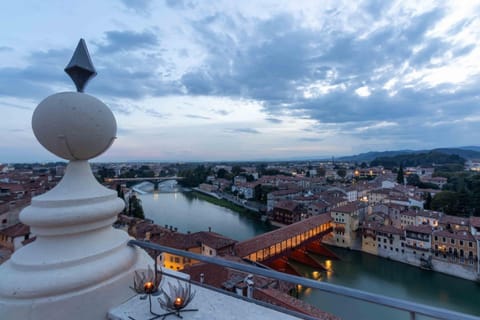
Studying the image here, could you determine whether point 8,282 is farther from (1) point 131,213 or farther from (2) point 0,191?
(2) point 0,191

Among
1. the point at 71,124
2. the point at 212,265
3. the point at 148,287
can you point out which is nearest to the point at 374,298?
the point at 148,287

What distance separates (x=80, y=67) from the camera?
4.16 ft

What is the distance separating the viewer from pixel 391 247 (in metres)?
15.6

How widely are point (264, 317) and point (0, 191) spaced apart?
25.3 metres

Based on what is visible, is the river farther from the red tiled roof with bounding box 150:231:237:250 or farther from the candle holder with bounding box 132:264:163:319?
the candle holder with bounding box 132:264:163:319

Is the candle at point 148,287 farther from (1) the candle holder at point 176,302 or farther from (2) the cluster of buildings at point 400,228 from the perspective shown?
(2) the cluster of buildings at point 400,228

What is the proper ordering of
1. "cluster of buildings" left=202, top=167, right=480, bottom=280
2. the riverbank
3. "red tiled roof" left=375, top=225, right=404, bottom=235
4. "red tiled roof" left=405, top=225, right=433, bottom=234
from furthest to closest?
the riverbank < "red tiled roof" left=375, top=225, right=404, bottom=235 < "red tiled roof" left=405, top=225, right=433, bottom=234 < "cluster of buildings" left=202, top=167, right=480, bottom=280

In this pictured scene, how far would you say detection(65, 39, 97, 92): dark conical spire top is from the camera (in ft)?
4.16

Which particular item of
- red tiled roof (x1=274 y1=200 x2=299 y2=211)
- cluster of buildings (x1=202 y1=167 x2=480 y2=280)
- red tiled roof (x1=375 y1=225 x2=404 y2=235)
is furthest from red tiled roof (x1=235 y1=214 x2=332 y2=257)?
red tiled roof (x1=274 y1=200 x2=299 y2=211)

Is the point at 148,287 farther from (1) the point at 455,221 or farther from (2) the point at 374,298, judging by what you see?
(1) the point at 455,221

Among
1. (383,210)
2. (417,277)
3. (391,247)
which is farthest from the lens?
(383,210)

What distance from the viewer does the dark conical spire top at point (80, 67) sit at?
4.16 ft

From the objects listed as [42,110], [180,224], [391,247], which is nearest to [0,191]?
[180,224]

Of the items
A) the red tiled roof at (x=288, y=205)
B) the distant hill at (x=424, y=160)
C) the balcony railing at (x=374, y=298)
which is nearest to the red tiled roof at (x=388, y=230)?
the red tiled roof at (x=288, y=205)
